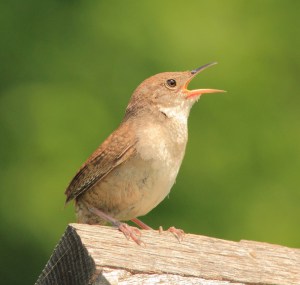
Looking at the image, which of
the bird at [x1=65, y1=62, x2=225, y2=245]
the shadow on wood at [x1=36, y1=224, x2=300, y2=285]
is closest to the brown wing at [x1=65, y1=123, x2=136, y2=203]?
the bird at [x1=65, y1=62, x2=225, y2=245]

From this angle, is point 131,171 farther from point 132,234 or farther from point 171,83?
point 132,234

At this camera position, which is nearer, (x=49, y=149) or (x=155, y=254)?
(x=155, y=254)

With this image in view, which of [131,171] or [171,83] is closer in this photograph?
[131,171]

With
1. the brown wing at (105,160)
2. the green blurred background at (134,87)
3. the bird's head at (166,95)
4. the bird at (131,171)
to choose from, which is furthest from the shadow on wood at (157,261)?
the green blurred background at (134,87)

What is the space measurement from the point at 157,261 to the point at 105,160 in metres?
1.46

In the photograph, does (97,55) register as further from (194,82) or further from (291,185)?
(291,185)

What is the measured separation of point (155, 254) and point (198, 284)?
22 cm

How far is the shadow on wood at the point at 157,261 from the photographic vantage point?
4.41 metres

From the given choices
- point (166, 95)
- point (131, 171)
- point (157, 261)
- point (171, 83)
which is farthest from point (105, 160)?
point (157, 261)

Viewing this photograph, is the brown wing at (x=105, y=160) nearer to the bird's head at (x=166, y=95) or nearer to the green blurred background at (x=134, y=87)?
the bird's head at (x=166, y=95)

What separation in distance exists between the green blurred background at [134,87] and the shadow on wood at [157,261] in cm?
365

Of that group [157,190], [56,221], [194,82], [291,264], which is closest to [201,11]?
[194,82]

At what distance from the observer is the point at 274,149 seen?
29.4 ft

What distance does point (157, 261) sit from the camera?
4.54 m
